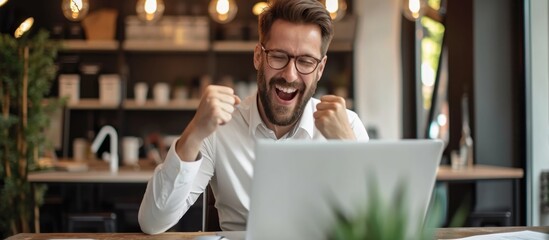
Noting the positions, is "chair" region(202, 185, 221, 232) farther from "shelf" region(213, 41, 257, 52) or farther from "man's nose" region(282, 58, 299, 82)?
"shelf" region(213, 41, 257, 52)

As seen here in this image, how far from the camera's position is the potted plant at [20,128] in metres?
4.24

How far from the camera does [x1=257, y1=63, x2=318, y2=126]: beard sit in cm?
195

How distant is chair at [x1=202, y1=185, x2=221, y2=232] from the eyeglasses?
0.44m

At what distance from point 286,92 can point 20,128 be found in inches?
116

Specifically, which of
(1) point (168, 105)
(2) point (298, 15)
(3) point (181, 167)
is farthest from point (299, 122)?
(1) point (168, 105)

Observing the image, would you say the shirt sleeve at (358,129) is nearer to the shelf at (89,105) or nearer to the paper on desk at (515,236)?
the paper on desk at (515,236)

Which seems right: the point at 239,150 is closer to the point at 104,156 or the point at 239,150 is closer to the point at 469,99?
the point at 469,99

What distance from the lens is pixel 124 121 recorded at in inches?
250

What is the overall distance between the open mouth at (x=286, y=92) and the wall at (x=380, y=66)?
488cm

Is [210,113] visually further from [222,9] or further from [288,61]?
[222,9]

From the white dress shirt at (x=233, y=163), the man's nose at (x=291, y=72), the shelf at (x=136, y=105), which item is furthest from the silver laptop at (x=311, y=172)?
the shelf at (x=136, y=105)

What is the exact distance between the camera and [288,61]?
75.6 inches

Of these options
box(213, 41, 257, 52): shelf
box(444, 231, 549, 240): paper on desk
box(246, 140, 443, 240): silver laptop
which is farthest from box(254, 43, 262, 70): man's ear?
box(213, 41, 257, 52): shelf

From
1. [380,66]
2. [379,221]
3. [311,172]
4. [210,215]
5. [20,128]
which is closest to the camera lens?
[379,221]
